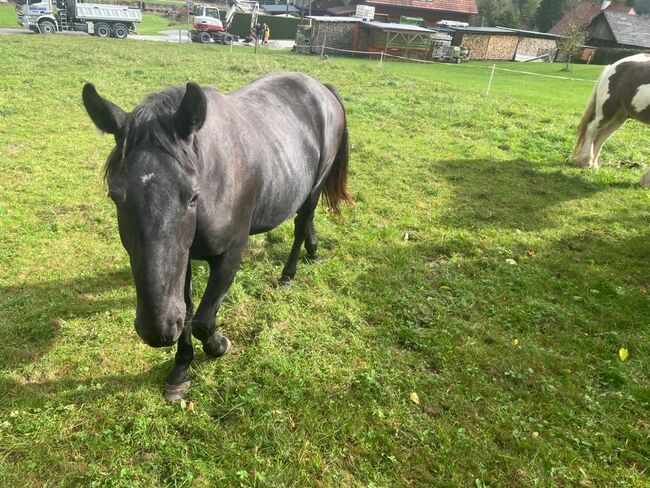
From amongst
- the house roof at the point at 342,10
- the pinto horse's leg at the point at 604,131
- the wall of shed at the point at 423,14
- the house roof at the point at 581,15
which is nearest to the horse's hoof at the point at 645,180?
the pinto horse's leg at the point at 604,131

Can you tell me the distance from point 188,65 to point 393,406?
17.0m

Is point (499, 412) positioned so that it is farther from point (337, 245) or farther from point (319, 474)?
point (337, 245)

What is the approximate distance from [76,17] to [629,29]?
46.0m

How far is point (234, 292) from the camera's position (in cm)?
389

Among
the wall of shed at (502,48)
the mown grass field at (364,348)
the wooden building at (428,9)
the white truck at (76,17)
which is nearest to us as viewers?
the mown grass field at (364,348)

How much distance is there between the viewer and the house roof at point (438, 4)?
146 feet

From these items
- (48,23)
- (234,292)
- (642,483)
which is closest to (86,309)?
(234,292)

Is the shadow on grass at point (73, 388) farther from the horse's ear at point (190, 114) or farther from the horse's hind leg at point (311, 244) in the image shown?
the horse's hind leg at point (311, 244)

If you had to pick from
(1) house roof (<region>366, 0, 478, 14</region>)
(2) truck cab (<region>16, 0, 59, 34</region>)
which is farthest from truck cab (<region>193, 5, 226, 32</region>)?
(1) house roof (<region>366, 0, 478, 14</region>)

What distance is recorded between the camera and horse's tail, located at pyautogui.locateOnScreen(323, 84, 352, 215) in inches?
178

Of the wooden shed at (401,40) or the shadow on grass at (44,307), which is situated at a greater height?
the wooden shed at (401,40)

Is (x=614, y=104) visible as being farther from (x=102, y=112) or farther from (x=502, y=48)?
(x=502, y=48)

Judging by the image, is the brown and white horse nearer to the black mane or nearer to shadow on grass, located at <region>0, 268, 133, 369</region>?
the black mane

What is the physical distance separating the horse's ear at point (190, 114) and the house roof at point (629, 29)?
48.3m
